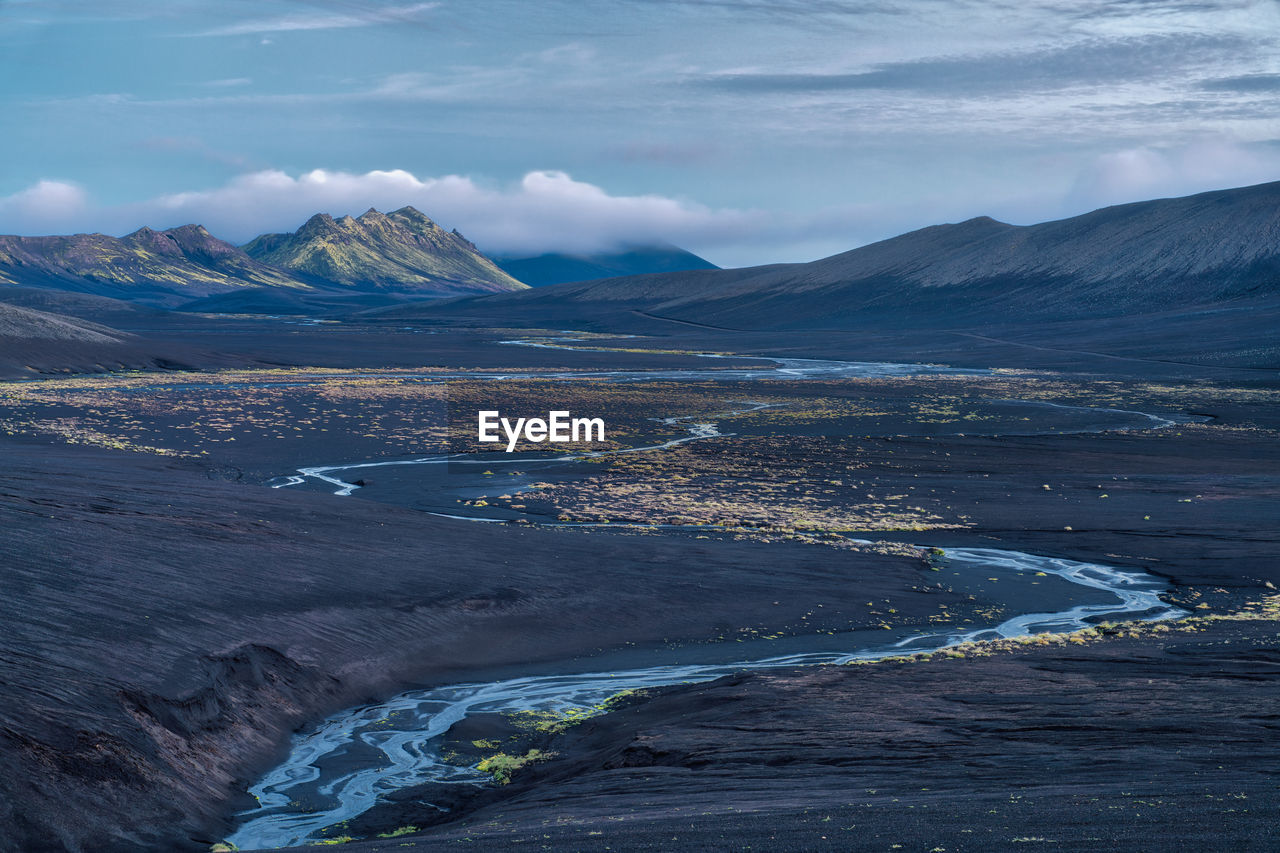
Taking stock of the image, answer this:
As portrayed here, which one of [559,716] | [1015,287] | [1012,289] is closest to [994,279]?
[1015,287]

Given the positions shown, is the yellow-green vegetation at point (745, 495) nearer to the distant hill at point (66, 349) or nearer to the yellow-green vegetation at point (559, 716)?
the yellow-green vegetation at point (559, 716)

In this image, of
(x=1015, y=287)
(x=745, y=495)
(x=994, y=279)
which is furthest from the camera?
(x=994, y=279)

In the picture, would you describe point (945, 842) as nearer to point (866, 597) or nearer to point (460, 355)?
point (866, 597)

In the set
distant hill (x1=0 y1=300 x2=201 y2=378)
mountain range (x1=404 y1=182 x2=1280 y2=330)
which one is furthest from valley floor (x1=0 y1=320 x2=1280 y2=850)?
mountain range (x1=404 y1=182 x2=1280 y2=330)

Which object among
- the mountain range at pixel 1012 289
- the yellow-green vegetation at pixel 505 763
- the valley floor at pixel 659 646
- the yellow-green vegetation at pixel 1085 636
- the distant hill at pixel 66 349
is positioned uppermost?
the mountain range at pixel 1012 289

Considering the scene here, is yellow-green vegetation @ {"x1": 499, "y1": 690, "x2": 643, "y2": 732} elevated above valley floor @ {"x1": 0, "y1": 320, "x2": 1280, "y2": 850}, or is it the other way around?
valley floor @ {"x1": 0, "y1": 320, "x2": 1280, "y2": 850}

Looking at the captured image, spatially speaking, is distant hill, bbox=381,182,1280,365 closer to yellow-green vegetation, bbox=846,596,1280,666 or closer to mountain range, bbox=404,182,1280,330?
mountain range, bbox=404,182,1280,330

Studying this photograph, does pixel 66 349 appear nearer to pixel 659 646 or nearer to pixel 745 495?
pixel 745 495

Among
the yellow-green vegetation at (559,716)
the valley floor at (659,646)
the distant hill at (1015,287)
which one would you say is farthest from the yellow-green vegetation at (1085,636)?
the distant hill at (1015,287)
